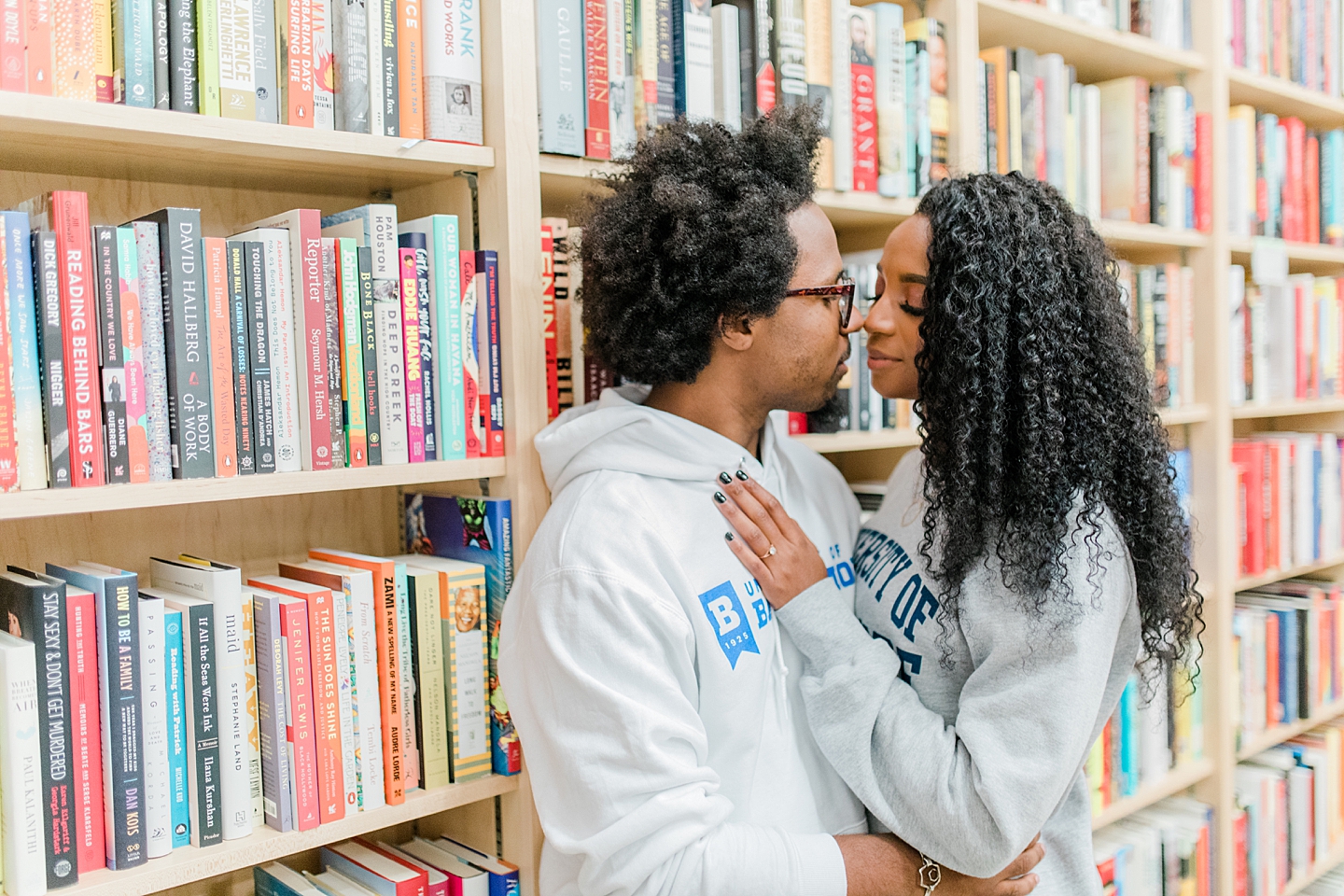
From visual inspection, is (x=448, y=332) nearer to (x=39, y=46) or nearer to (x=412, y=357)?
(x=412, y=357)

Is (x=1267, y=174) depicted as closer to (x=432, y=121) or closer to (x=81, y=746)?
(x=432, y=121)

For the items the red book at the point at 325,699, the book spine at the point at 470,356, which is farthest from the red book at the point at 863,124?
the red book at the point at 325,699

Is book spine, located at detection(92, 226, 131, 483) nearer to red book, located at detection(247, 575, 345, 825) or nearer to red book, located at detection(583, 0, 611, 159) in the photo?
red book, located at detection(247, 575, 345, 825)

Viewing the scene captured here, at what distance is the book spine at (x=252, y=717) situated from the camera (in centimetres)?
100

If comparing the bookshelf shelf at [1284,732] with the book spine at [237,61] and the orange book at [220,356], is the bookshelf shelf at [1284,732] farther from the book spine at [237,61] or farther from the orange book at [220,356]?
the book spine at [237,61]

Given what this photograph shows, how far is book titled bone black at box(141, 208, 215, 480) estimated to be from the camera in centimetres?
94

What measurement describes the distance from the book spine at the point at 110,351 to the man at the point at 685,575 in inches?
16.3

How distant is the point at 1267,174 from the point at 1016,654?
156 centimetres

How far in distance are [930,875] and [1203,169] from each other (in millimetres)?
1470

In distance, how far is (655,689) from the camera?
1014 millimetres

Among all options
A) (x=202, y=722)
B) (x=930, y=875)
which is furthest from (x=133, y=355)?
(x=930, y=875)

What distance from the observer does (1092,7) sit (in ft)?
5.80

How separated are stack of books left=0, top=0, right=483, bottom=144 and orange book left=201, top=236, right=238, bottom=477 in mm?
145

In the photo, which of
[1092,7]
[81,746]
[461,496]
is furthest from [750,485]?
[1092,7]
